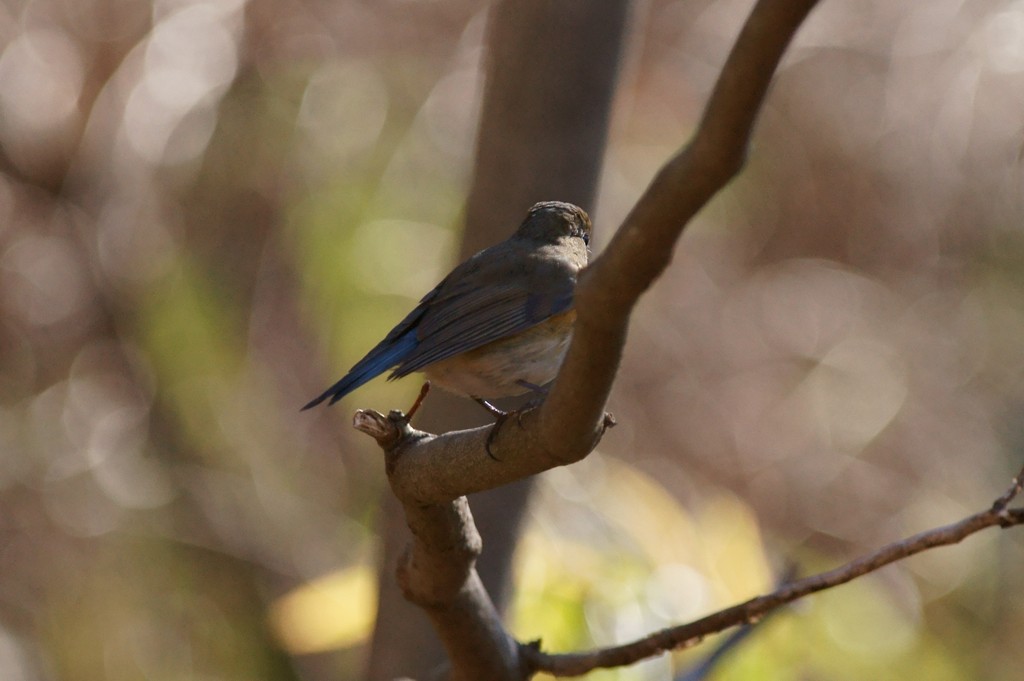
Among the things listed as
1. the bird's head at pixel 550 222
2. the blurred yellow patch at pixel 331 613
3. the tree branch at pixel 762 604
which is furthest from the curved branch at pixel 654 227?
the blurred yellow patch at pixel 331 613

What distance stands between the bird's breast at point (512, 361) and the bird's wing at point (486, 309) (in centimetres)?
3

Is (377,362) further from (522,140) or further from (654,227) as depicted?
(654,227)

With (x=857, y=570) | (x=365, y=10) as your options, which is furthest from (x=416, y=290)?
(x=857, y=570)

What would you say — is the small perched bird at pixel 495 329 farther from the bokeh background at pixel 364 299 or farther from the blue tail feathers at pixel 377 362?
the bokeh background at pixel 364 299

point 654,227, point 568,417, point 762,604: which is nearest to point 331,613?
point 762,604

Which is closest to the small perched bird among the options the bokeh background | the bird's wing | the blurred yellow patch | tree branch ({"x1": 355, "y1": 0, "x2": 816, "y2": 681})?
the bird's wing

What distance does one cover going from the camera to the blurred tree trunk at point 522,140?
7.80ft

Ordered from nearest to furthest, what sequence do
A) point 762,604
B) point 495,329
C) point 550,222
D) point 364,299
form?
point 762,604
point 495,329
point 550,222
point 364,299

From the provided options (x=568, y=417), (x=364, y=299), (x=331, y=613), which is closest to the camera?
(x=568, y=417)

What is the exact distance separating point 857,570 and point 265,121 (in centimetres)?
388

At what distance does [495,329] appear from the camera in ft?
6.48

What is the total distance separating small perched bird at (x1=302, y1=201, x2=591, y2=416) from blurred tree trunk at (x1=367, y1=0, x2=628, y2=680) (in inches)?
17.5

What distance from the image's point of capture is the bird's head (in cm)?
209

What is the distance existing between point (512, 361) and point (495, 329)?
0.24 feet
